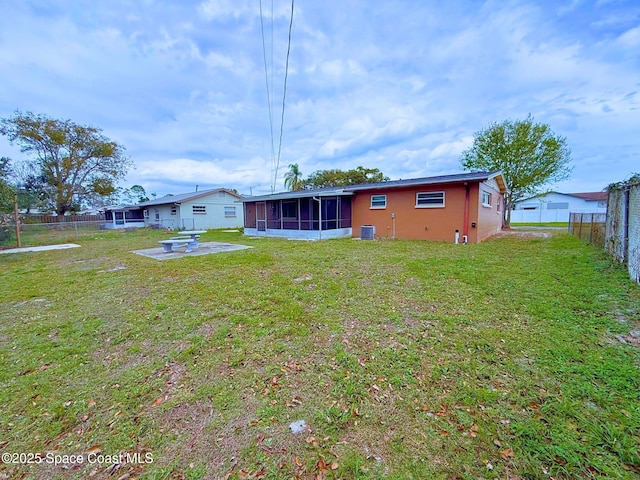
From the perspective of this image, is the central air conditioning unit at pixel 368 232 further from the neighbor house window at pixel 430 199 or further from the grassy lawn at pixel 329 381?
the grassy lawn at pixel 329 381

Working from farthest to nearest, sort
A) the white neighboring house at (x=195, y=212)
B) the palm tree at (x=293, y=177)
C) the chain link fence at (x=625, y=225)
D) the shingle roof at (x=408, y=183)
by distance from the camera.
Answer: the palm tree at (x=293, y=177) < the white neighboring house at (x=195, y=212) < the shingle roof at (x=408, y=183) < the chain link fence at (x=625, y=225)

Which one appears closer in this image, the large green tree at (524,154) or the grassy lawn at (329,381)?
the grassy lawn at (329,381)

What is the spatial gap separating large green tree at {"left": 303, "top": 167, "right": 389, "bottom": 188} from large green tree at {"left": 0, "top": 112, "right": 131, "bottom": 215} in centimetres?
2020

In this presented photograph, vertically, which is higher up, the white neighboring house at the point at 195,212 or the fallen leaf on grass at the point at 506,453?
the white neighboring house at the point at 195,212

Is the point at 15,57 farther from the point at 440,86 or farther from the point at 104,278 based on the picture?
the point at 440,86

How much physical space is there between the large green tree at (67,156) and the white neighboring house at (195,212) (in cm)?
383

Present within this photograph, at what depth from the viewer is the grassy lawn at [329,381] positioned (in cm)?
181

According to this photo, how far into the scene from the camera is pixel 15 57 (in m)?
9.03

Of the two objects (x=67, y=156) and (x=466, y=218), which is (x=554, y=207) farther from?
(x=67, y=156)

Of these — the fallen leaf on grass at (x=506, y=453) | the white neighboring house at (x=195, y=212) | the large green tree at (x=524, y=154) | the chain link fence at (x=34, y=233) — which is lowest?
the fallen leaf on grass at (x=506, y=453)

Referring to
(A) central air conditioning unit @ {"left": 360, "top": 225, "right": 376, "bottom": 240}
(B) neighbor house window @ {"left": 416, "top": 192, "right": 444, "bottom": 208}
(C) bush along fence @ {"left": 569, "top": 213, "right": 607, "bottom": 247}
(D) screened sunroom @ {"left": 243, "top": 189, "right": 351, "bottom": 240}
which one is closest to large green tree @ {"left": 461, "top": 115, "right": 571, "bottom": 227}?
(C) bush along fence @ {"left": 569, "top": 213, "right": 607, "bottom": 247}

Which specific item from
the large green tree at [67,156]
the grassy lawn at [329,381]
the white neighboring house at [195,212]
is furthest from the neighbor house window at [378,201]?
the large green tree at [67,156]

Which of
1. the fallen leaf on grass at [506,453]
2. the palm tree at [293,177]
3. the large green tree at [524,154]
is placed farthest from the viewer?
the palm tree at [293,177]

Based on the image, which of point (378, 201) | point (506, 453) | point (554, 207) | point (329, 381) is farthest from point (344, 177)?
point (506, 453)
